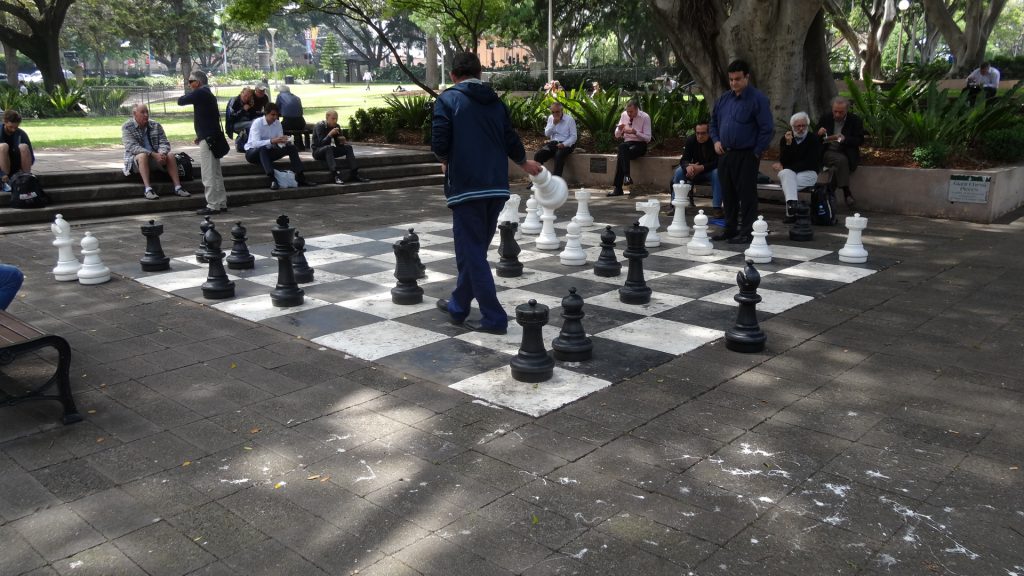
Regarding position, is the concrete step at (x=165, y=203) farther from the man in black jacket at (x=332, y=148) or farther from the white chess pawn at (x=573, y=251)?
the white chess pawn at (x=573, y=251)

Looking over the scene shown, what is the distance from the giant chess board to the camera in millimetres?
5027

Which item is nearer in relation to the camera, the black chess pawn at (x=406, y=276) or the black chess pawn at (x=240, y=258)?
the black chess pawn at (x=406, y=276)

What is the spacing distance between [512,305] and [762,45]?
7620 mm

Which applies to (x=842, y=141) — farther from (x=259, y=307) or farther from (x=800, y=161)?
(x=259, y=307)

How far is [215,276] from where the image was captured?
666 cm

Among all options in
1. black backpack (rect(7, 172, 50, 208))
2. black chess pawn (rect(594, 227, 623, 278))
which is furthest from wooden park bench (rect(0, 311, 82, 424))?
black backpack (rect(7, 172, 50, 208))

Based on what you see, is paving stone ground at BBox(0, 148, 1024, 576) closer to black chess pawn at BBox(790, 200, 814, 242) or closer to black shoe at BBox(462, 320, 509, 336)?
black shoe at BBox(462, 320, 509, 336)

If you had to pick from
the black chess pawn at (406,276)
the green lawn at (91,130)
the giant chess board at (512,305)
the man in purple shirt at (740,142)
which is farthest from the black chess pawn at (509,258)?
the green lawn at (91,130)

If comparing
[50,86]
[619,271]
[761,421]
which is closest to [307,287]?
[619,271]

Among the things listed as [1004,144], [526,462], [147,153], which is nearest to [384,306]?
[526,462]

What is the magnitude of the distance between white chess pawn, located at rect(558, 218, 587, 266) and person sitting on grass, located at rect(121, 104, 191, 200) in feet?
22.0

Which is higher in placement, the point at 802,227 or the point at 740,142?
the point at 740,142

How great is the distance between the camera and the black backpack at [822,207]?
9.76 m

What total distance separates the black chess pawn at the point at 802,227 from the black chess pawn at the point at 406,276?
4.50 metres
